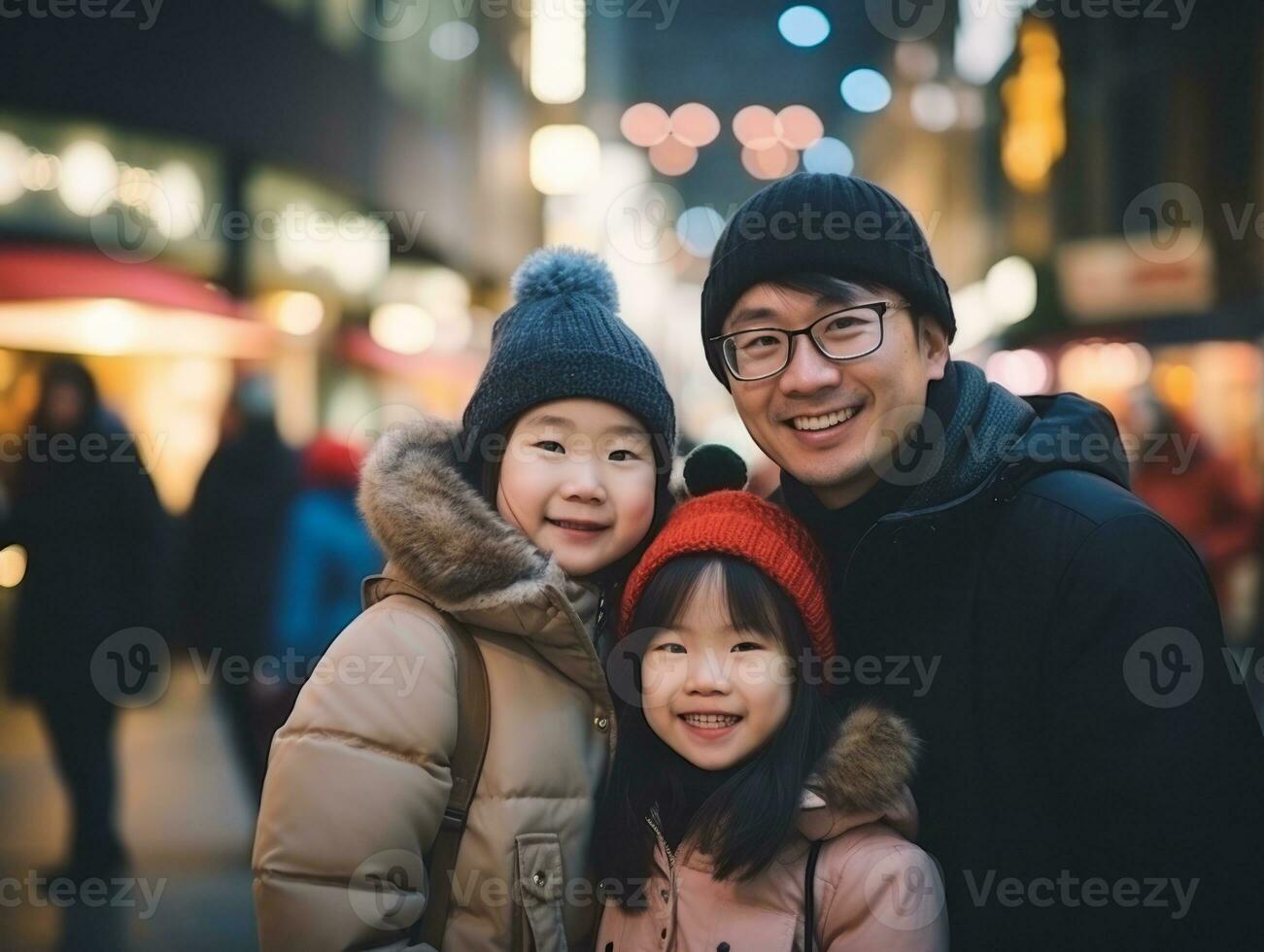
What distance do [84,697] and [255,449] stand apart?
5.70 feet

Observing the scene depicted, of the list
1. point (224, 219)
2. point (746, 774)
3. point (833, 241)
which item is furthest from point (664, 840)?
point (224, 219)

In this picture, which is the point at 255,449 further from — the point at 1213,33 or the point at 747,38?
the point at 747,38

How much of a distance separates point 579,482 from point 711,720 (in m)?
0.67

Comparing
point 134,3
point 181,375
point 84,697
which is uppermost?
point 134,3

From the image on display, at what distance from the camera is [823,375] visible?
270 cm

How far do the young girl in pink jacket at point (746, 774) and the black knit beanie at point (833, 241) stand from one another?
0.62m

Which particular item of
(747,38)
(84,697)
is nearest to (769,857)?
(84,697)

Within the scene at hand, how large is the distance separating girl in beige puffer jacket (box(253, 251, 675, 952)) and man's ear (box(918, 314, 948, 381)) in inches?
28.0

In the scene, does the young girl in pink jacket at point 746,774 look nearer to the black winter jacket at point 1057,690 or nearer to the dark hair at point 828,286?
the black winter jacket at point 1057,690

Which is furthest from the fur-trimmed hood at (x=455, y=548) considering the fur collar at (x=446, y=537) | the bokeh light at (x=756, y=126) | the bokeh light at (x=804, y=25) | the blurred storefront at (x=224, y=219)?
the bokeh light at (x=756, y=126)

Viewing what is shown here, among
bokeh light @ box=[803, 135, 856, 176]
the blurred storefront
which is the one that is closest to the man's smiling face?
the blurred storefront

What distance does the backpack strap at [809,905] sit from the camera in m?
2.40

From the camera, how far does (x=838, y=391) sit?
8.93ft

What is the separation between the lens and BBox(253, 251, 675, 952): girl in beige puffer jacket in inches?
89.7
